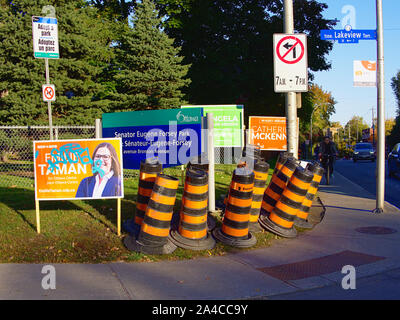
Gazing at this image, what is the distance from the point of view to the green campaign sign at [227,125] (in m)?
15.4

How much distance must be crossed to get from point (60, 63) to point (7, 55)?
240 cm

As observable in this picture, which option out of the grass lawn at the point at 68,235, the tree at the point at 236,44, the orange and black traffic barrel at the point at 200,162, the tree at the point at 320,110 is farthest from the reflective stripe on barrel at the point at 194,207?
the tree at the point at 320,110

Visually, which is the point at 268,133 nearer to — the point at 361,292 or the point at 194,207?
the point at 194,207

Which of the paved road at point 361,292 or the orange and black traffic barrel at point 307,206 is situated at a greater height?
the orange and black traffic barrel at point 307,206

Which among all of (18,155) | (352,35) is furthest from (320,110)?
(352,35)

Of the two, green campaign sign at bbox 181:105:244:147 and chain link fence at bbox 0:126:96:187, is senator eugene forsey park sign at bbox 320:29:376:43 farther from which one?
chain link fence at bbox 0:126:96:187

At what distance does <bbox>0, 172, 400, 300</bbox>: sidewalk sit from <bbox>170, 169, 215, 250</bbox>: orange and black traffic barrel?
0.49 meters

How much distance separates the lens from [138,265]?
619 centimetres

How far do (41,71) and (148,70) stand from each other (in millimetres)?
6114

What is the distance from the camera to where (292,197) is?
26.7 ft

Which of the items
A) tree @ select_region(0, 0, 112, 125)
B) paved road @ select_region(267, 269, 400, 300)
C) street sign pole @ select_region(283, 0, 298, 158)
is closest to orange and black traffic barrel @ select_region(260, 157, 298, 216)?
street sign pole @ select_region(283, 0, 298, 158)

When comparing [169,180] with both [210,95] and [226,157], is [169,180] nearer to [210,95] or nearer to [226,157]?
[226,157]

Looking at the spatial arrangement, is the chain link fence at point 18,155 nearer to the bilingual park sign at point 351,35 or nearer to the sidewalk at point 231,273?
the sidewalk at point 231,273
